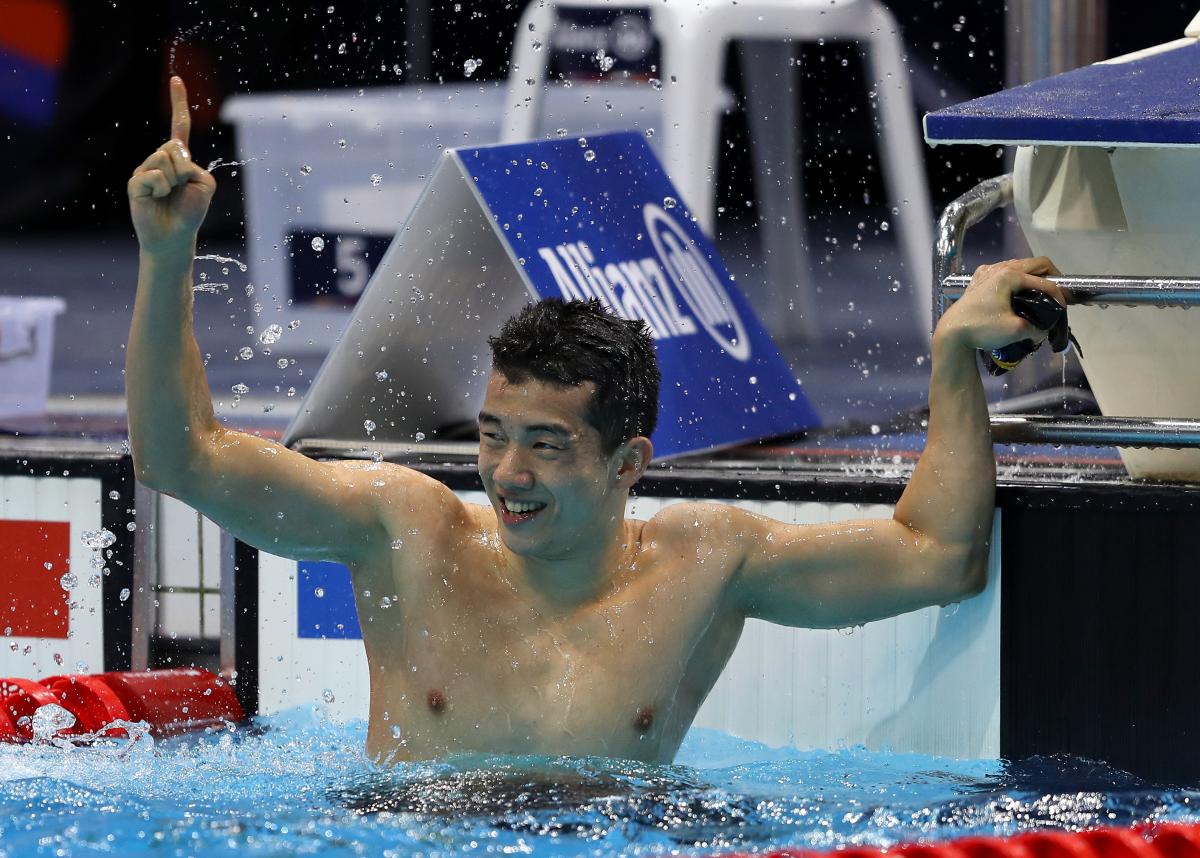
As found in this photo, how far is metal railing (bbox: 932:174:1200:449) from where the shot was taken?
225 cm

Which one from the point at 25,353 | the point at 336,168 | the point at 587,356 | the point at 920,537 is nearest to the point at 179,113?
the point at 587,356

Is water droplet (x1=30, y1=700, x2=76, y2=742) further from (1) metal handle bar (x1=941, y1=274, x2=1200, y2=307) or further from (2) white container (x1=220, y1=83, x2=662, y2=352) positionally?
(2) white container (x1=220, y1=83, x2=662, y2=352)

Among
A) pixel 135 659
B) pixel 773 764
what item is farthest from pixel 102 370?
pixel 773 764

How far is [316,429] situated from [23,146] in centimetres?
734

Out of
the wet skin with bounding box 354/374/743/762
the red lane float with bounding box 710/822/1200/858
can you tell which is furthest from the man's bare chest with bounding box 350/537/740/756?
the red lane float with bounding box 710/822/1200/858

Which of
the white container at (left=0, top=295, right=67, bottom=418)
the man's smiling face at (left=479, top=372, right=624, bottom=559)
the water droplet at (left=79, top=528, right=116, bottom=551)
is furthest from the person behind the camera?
the white container at (left=0, top=295, right=67, bottom=418)

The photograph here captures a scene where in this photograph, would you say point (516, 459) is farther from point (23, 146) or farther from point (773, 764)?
point (23, 146)

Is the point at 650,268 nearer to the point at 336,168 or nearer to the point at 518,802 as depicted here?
the point at 518,802

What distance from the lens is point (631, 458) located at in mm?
2307

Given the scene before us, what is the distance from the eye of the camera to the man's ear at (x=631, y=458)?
2293 mm

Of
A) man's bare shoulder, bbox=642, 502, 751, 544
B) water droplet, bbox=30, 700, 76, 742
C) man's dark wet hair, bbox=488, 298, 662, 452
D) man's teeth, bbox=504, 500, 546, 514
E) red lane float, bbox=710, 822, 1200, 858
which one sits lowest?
red lane float, bbox=710, 822, 1200, 858

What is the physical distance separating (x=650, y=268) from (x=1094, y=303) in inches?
40.3

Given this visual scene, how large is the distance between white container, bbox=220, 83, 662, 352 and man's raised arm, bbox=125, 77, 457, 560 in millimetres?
3545

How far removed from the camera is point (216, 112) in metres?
9.62
